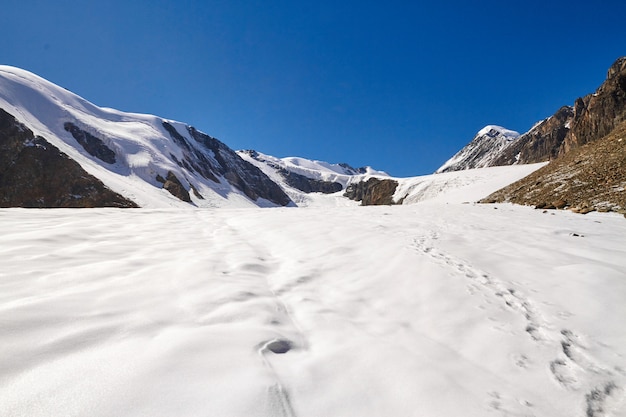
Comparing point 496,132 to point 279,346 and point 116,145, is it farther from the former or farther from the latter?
point 279,346

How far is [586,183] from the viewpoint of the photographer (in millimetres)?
12750

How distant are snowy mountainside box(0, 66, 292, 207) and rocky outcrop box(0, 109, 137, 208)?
1250 millimetres

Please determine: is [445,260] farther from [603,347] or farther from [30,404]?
[30,404]

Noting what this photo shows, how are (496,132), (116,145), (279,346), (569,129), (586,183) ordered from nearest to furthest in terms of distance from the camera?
(279,346)
(586,183)
(116,145)
(569,129)
(496,132)

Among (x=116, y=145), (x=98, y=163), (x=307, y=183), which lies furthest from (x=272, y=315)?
(x=307, y=183)

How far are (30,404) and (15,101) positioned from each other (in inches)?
2265

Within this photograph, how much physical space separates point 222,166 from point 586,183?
285 feet

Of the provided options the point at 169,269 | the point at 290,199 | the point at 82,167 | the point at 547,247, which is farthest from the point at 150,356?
the point at 290,199

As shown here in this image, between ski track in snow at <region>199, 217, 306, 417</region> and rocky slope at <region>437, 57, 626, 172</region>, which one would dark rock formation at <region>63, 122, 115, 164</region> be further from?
rocky slope at <region>437, 57, 626, 172</region>

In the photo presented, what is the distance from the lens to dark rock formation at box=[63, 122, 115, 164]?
4462cm

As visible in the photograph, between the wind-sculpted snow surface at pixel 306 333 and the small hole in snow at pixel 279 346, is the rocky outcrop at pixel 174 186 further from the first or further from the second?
the small hole in snow at pixel 279 346

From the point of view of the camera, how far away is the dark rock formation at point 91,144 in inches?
1757

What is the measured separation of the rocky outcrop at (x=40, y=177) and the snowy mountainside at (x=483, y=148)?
110018 millimetres

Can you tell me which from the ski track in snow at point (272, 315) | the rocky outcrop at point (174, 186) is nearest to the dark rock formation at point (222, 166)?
the rocky outcrop at point (174, 186)
